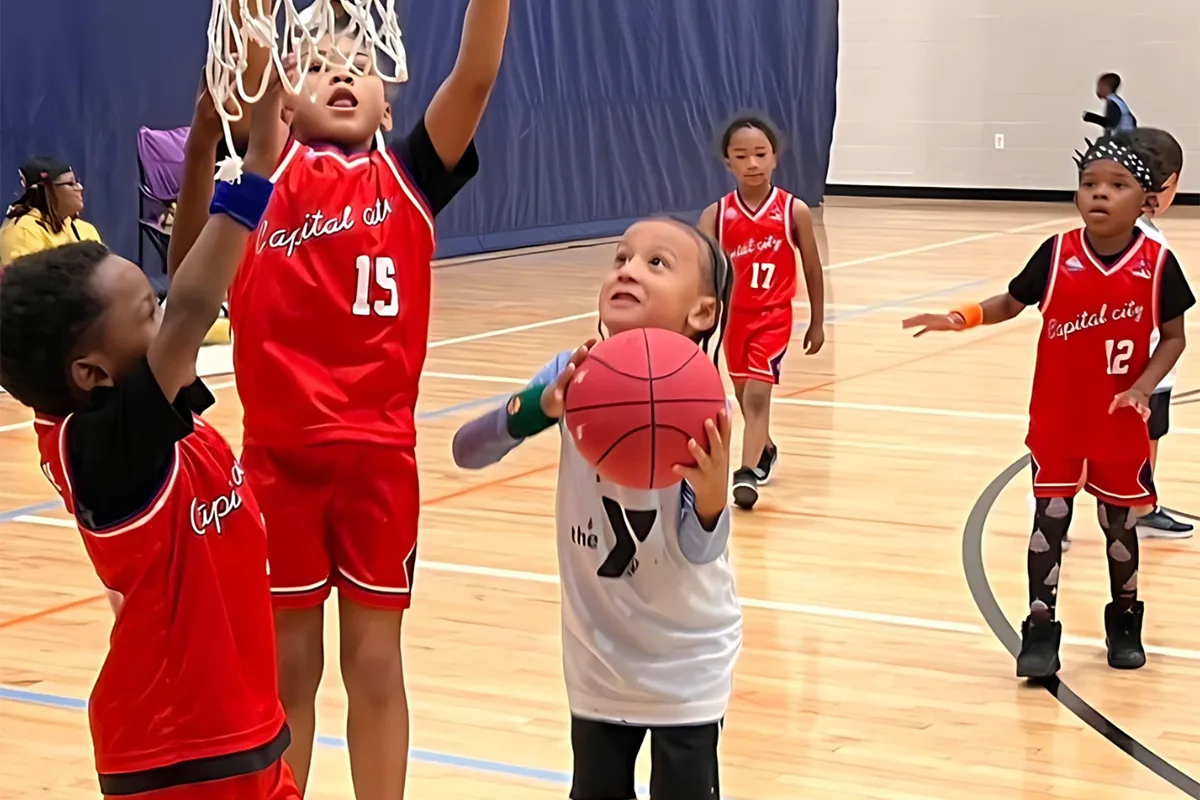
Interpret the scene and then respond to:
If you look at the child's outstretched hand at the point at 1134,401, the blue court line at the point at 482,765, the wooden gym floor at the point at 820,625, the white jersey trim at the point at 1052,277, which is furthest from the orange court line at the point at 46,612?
the child's outstretched hand at the point at 1134,401

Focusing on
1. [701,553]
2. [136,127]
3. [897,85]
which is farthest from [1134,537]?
[897,85]

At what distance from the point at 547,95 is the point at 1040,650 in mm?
11036

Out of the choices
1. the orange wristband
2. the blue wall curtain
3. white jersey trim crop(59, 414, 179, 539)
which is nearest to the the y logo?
white jersey trim crop(59, 414, 179, 539)

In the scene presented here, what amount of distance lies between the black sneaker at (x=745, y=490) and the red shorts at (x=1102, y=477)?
1.90 m

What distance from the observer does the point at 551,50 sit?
1476 cm

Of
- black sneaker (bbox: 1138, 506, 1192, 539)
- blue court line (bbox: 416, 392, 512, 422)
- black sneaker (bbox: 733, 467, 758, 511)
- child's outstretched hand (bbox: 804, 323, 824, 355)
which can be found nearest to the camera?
black sneaker (bbox: 1138, 506, 1192, 539)

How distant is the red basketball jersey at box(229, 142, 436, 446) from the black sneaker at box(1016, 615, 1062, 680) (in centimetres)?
200

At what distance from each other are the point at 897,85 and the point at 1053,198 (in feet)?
7.10

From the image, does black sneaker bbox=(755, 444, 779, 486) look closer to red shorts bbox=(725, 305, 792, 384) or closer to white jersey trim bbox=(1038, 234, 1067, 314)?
red shorts bbox=(725, 305, 792, 384)

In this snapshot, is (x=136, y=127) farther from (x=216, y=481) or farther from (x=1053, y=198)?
(x=1053, y=198)

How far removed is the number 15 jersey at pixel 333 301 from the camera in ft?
9.37

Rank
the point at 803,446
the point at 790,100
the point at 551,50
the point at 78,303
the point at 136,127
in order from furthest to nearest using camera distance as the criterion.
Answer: the point at 790,100, the point at 551,50, the point at 136,127, the point at 803,446, the point at 78,303

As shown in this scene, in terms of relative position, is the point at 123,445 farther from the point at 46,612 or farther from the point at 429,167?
the point at 46,612

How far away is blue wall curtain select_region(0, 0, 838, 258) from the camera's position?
34.2ft
